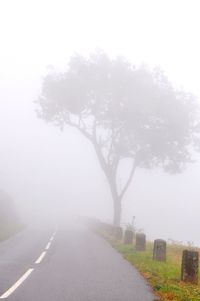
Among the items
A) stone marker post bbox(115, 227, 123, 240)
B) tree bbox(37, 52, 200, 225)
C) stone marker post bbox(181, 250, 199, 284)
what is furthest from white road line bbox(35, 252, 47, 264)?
tree bbox(37, 52, 200, 225)

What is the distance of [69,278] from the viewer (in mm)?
13156

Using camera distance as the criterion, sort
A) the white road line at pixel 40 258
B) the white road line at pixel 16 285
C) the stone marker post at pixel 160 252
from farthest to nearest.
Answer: the white road line at pixel 40 258, the stone marker post at pixel 160 252, the white road line at pixel 16 285

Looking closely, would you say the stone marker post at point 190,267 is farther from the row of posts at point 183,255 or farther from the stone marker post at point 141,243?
the stone marker post at point 141,243

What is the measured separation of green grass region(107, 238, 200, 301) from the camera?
35.6 ft

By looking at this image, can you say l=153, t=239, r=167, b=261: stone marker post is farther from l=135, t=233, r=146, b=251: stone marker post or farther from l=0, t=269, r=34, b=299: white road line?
l=0, t=269, r=34, b=299: white road line

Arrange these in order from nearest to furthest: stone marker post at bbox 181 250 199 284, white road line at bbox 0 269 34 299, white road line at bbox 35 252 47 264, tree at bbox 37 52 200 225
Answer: white road line at bbox 0 269 34 299 → stone marker post at bbox 181 250 199 284 → white road line at bbox 35 252 47 264 → tree at bbox 37 52 200 225

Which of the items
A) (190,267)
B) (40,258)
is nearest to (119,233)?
(40,258)

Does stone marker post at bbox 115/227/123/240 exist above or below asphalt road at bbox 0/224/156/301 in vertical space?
above

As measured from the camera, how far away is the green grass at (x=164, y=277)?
35.6 feet

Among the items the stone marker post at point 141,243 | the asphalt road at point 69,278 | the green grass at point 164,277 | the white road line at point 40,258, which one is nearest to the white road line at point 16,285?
the asphalt road at point 69,278

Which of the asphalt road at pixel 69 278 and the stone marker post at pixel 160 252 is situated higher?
the stone marker post at pixel 160 252

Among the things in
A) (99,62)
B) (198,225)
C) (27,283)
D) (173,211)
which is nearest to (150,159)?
(99,62)

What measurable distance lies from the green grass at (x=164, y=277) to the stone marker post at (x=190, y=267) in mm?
276

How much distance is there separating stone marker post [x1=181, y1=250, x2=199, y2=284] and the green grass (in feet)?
0.91
